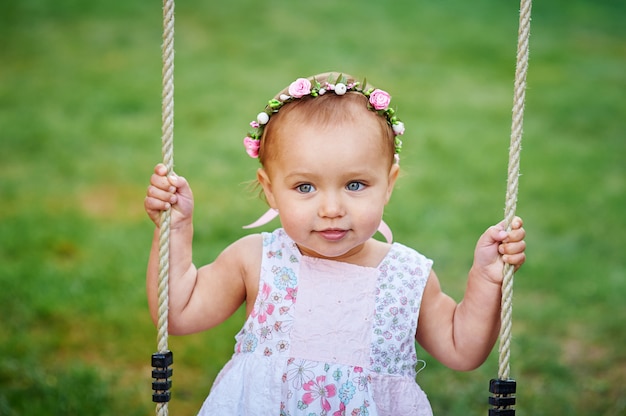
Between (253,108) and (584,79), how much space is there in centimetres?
398

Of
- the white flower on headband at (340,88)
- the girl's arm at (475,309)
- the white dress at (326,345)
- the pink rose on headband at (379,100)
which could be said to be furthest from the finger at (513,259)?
the white flower on headband at (340,88)

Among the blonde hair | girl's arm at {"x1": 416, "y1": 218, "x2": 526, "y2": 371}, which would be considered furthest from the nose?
girl's arm at {"x1": 416, "y1": 218, "x2": 526, "y2": 371}

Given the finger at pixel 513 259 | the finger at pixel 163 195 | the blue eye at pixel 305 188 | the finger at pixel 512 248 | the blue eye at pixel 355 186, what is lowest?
the finger at pixel 513 259

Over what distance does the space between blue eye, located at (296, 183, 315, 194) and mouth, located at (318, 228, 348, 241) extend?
0.12m

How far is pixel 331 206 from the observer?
2225mm

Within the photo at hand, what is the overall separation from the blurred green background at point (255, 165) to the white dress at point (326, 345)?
4.98 ft

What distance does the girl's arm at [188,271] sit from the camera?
7.76ft

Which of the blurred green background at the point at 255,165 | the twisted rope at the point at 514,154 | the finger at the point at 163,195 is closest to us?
the twisted rope at the point at 514,154

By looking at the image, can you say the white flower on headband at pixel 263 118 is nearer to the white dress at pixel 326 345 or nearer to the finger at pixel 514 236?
the white dress at pixel 326 345

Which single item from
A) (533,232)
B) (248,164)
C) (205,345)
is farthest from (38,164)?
(533,232)

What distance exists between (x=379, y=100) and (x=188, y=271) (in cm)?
73

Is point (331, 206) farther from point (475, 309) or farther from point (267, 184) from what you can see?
point (475, 309)

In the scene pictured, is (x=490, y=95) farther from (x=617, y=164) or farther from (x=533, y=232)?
(x=533, y=232)

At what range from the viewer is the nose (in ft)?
7.30
